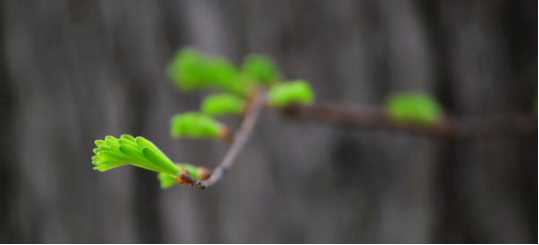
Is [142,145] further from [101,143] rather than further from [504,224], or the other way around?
[504,224]

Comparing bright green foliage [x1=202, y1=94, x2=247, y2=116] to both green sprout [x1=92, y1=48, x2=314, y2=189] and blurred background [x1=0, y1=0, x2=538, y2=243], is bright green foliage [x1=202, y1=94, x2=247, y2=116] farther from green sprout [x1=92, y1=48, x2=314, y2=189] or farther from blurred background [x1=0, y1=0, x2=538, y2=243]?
blurred background [x1=0, y1=0, x2=538, y2=243]

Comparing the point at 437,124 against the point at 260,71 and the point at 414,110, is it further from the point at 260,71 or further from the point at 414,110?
the point at 260,71

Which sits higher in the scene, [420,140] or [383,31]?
[383,31]

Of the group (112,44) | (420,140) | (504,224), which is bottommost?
(504,224)

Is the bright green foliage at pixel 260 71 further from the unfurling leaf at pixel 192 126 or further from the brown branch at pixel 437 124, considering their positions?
the unfurling leaf at pixel 192 126

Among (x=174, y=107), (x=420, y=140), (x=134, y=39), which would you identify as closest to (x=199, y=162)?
(x=174, y=107)

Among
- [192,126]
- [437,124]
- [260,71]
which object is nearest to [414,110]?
[437,124]

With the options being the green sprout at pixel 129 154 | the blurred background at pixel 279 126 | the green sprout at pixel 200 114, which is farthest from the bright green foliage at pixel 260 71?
the green sprout at pixel 129 154

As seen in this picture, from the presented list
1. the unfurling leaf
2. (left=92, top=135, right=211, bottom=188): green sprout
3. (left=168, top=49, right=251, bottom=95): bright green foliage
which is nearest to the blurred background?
(left=168, top=49, right=251, bottom=95): bright green foliage
